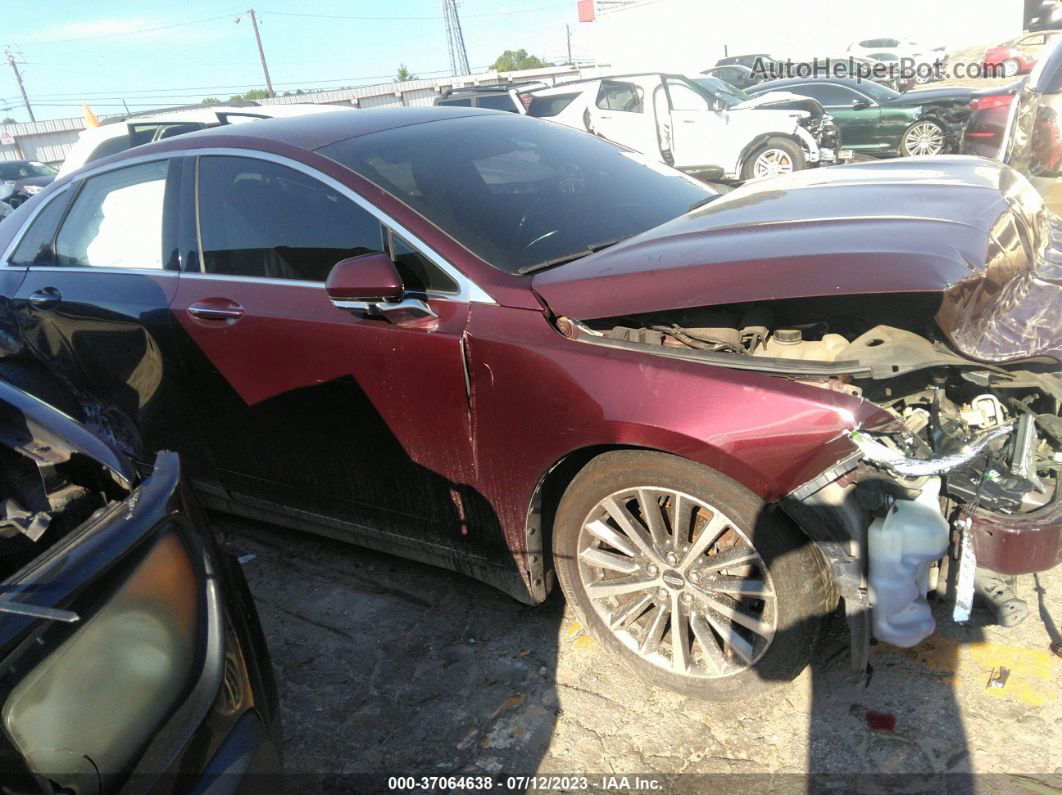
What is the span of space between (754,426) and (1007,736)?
1.11m

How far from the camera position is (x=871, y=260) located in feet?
6.53

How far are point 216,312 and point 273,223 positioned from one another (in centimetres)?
40

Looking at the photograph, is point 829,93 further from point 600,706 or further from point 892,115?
point 600,706

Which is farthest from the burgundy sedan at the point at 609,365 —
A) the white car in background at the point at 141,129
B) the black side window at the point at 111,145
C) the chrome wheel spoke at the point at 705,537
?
the black side window at the point at 111,145

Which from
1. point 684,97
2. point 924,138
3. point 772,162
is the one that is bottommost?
point 924,138

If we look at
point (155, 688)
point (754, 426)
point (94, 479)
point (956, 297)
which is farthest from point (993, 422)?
point (94, 479)

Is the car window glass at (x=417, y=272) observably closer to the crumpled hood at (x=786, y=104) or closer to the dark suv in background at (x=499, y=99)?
the crumpled hood at (x=786, y=104)

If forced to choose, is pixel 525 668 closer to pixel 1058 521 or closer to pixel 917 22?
pixel 1058 521

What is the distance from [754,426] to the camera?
202 cm

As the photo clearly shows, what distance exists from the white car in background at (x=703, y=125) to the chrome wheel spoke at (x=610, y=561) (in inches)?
355

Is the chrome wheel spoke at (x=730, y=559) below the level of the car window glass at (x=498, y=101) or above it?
below

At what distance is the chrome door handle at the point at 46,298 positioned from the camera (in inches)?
140

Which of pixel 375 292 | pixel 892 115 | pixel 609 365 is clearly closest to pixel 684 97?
pixel 892 115

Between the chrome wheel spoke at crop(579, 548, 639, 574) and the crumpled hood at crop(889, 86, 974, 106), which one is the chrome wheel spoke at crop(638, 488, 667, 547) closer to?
the chrome wheel spoke at crop(579, 548, 639, 574)
